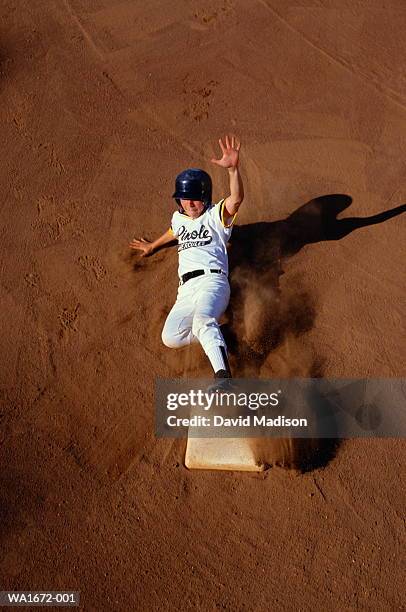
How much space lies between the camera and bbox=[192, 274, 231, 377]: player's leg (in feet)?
16.9

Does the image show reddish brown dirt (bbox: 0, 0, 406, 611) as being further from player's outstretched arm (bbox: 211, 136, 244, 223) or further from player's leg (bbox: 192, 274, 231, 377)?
player's outstretched arm (bbox: 211, 136, 244, 223)

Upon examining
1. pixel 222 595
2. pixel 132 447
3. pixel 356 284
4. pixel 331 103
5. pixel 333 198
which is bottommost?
pixel 222 595

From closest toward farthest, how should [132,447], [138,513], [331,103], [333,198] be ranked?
[138,513], [132,447], [333,198], [331,103]

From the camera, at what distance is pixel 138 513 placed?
4.90 meters

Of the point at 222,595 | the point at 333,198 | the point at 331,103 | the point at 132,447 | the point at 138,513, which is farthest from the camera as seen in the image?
the point at 331,103

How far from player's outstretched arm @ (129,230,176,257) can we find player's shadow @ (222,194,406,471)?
76cm

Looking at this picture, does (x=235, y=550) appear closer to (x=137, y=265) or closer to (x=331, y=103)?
(x=137, y=265)

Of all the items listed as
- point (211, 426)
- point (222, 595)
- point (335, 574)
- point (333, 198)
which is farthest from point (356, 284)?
point (222, 595)

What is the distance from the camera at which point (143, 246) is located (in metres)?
6.45

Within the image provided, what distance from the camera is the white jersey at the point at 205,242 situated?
5.81m

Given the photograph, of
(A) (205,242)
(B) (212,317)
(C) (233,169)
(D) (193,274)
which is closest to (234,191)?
(C) (233,169)

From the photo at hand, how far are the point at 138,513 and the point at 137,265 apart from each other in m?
2.75

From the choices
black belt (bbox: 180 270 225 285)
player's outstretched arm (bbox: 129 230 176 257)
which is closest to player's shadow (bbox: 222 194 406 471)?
black belt (bbox: 180 270 225 285)

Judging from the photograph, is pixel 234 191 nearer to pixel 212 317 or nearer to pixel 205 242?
pixel 205 242
